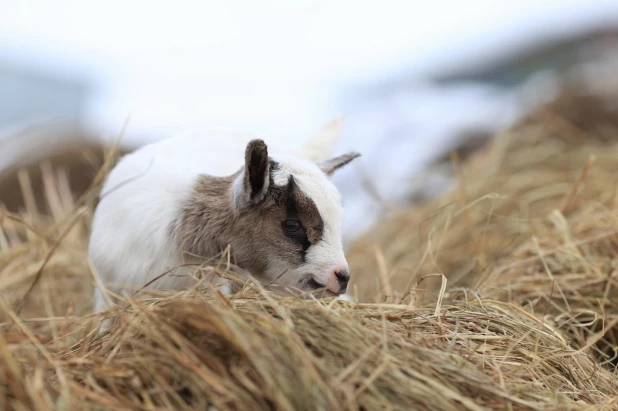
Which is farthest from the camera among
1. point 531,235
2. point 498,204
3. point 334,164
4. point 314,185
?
point 498,204

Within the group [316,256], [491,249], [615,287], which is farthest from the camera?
[491,249]

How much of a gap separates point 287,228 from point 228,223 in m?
0.21

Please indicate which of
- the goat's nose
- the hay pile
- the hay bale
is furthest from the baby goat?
the hay bale

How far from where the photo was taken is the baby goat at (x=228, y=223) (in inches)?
79.3

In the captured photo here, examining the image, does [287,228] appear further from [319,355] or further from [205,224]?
[319,355]

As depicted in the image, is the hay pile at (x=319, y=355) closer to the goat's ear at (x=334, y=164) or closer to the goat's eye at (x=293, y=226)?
the goat's eye at (x=293, y=226)

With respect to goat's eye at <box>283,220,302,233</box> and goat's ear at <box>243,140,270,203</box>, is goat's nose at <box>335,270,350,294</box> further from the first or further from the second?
goat's ear at <box>243,140,270,203</box>

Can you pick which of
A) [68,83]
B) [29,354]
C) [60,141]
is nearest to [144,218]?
[29,354]

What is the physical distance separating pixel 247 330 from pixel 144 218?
0.94 metres

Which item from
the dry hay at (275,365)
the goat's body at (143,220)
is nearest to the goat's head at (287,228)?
the goat's body at (143,220)

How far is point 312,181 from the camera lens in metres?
2.11

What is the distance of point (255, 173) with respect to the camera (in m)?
2.00

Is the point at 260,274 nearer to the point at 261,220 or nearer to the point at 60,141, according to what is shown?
the point at 261,220

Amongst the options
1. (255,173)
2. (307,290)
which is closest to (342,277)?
(307,290)
